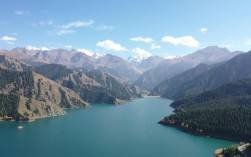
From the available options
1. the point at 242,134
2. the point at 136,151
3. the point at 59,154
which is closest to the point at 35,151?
the point at 59,154

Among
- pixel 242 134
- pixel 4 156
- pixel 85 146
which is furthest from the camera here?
pixel 242 134

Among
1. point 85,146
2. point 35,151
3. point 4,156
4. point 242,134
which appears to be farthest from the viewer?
point 242,134

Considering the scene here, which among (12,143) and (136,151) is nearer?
(136,151)

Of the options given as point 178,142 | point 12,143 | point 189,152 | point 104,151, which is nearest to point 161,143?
point 178,142

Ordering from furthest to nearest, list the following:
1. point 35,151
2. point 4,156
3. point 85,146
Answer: point 85,146 < point 35,151 < point 4,156

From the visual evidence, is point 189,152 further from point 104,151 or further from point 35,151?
point 35,151

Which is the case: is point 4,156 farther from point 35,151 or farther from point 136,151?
point 136,151

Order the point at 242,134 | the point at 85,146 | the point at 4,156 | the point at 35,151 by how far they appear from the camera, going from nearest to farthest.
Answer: the point at 4,156 → the point at 35,151 → the point at 85,146 → the point at 242,134

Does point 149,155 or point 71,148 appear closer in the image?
point 149,155
